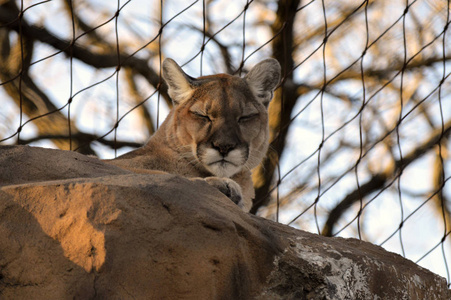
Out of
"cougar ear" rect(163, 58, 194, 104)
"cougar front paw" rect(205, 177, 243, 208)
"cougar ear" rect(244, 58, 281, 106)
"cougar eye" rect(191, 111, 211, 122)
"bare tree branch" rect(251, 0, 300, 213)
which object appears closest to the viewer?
"cougar front paw" rect(205, 177, 243, 208)

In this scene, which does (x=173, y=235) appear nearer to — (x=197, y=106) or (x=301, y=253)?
(x=301, y=253)

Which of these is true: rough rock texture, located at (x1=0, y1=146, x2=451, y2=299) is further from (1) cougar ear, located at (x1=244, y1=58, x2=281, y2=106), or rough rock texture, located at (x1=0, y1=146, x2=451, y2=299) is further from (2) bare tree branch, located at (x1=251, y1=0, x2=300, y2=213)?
(2) bare tree branch, located at (x1=251, y1=0, x2=300, y2=213)

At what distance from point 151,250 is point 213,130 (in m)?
2.01

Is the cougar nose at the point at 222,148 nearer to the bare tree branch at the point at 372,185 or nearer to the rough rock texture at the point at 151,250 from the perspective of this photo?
the rough rock texture at the point at 151,250

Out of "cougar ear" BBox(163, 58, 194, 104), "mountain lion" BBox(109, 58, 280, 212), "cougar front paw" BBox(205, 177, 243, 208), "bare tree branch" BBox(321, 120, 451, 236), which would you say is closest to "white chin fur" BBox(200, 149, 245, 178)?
"mountain lion" BBox(109, 58, 280, 212)

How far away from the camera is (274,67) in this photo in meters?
4.68

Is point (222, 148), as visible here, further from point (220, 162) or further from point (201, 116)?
point (201, 116)

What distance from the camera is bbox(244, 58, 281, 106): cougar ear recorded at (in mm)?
4598

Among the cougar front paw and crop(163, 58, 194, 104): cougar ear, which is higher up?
crop(163, 58, 194, 104): cougar ear

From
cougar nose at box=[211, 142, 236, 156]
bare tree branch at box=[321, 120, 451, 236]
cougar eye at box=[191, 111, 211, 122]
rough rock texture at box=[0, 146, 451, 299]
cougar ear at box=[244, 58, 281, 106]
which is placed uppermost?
bare tree branch at box=[321, 120, 451, 236]

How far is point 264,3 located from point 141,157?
3113mm

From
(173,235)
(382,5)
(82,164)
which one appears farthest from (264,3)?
(173,235)

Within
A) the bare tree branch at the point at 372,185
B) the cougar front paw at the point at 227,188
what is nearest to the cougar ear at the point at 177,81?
the cougar front paw at the point at 227,188

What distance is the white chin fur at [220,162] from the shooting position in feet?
13.3
